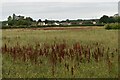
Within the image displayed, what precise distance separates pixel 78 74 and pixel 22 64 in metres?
2.52

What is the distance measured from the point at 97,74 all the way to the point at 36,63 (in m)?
2.59

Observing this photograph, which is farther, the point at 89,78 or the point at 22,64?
the point at 22,64

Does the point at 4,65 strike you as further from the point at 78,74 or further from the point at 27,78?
the point at 78,74

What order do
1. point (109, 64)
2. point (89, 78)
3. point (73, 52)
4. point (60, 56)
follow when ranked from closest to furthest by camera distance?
point (89, 78), point (109, 64), point (60, 56), point (73, 52)

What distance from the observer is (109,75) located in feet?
26.5

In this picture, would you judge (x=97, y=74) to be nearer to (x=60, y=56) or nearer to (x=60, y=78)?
(x=60, y=78)

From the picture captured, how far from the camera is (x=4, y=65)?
9.84 metres

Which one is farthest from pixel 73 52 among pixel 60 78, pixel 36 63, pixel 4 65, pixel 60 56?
pixel 60 78

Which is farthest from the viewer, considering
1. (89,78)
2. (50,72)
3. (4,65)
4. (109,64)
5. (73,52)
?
(73,52)

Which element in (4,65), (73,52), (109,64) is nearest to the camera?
(109,64)

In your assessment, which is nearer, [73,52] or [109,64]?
[109,64]

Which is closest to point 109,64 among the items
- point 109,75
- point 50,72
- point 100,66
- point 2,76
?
point 100,66

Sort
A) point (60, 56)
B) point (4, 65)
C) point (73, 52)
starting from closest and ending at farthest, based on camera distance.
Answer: point (4, 65)
point (60, 56)
point (73, 52)

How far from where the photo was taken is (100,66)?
30.2 feet
